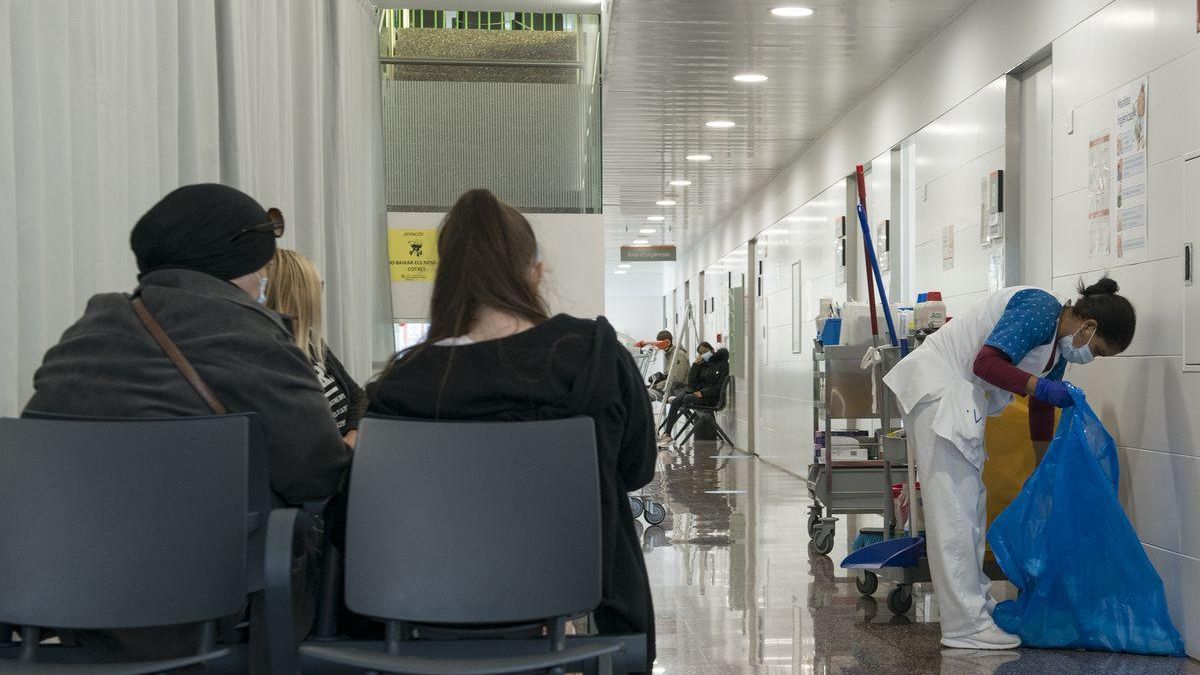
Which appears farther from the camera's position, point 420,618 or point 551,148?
point 551,148

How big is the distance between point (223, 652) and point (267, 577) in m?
0.13

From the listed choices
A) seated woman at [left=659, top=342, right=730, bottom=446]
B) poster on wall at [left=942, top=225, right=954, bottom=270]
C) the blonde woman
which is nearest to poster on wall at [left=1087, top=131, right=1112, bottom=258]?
poster on wall at [left=942, top=225, right=954, bottom=270]

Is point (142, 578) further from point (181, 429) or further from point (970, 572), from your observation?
point (970, 572)

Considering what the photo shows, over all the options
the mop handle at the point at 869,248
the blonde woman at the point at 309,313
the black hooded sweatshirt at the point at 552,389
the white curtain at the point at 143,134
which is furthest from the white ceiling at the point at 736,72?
the black hooded sweatshirt at the point at 552,389

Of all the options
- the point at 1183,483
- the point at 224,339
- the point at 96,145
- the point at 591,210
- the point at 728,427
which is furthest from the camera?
the point at 728,427

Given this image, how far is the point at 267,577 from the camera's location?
1.76 meters

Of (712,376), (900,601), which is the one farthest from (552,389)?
(712,376)

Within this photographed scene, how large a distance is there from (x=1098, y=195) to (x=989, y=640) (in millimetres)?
1746

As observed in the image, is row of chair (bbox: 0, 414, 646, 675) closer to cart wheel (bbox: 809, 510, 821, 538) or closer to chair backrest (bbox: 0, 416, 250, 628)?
chair backrest (bbox: 0, 416, 250, 628)

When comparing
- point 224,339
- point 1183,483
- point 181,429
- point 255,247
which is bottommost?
point 1183,483

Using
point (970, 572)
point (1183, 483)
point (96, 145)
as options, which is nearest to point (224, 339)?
point (96, 145)

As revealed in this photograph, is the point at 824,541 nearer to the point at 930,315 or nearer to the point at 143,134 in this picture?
the point at 930,315

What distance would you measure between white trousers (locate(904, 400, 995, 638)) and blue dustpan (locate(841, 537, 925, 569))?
0.40 meters

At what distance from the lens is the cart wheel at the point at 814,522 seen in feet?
20.5
